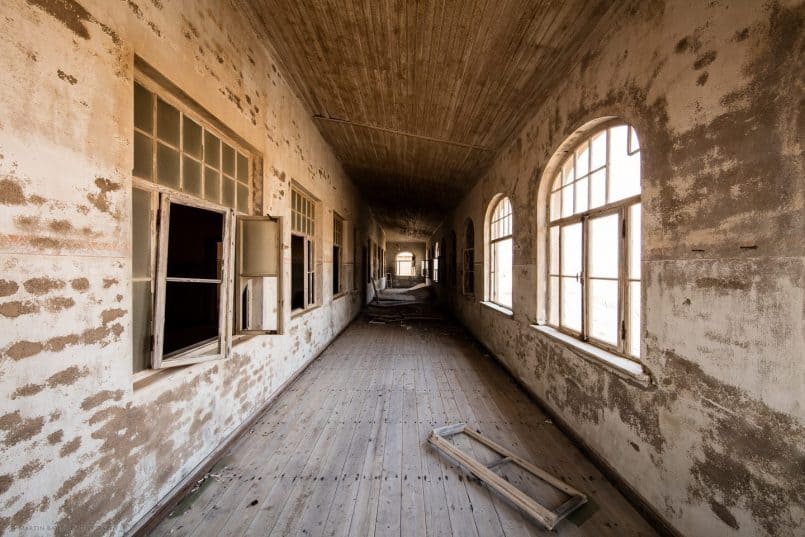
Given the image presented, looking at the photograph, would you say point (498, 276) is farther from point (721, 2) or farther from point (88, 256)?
point (88, 256)

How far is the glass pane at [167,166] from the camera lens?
1.91 m

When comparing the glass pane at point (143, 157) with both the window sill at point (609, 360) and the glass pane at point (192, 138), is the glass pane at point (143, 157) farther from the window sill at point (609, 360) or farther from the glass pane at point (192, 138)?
the window sill at point (609, 360)

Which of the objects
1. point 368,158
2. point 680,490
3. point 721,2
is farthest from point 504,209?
point 680,490

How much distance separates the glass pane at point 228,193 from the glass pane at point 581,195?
3.14 meters

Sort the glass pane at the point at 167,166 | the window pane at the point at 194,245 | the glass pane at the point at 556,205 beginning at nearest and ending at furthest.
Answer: the glass pane at the point at 167,166
the glass pane at the point at 556,205
the window pane at the point at 194,245

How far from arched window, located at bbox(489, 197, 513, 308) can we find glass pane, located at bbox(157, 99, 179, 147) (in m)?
4.29

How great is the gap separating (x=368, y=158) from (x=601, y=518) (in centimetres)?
584

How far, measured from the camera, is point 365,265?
10.4 metres

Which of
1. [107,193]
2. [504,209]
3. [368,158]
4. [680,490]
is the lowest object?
[680,490]

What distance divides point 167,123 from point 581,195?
10.9ft

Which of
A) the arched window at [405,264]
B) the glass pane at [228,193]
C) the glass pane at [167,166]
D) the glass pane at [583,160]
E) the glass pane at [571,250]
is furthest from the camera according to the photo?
the arched window at [405,264]

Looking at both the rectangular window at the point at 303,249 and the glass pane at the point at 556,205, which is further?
the rectangular window at the point at 303,249

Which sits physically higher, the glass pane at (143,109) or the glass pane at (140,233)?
the glass pane at (143,109)

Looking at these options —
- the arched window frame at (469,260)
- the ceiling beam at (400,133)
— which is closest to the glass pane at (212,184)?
the ceiling beam at (400,133)
